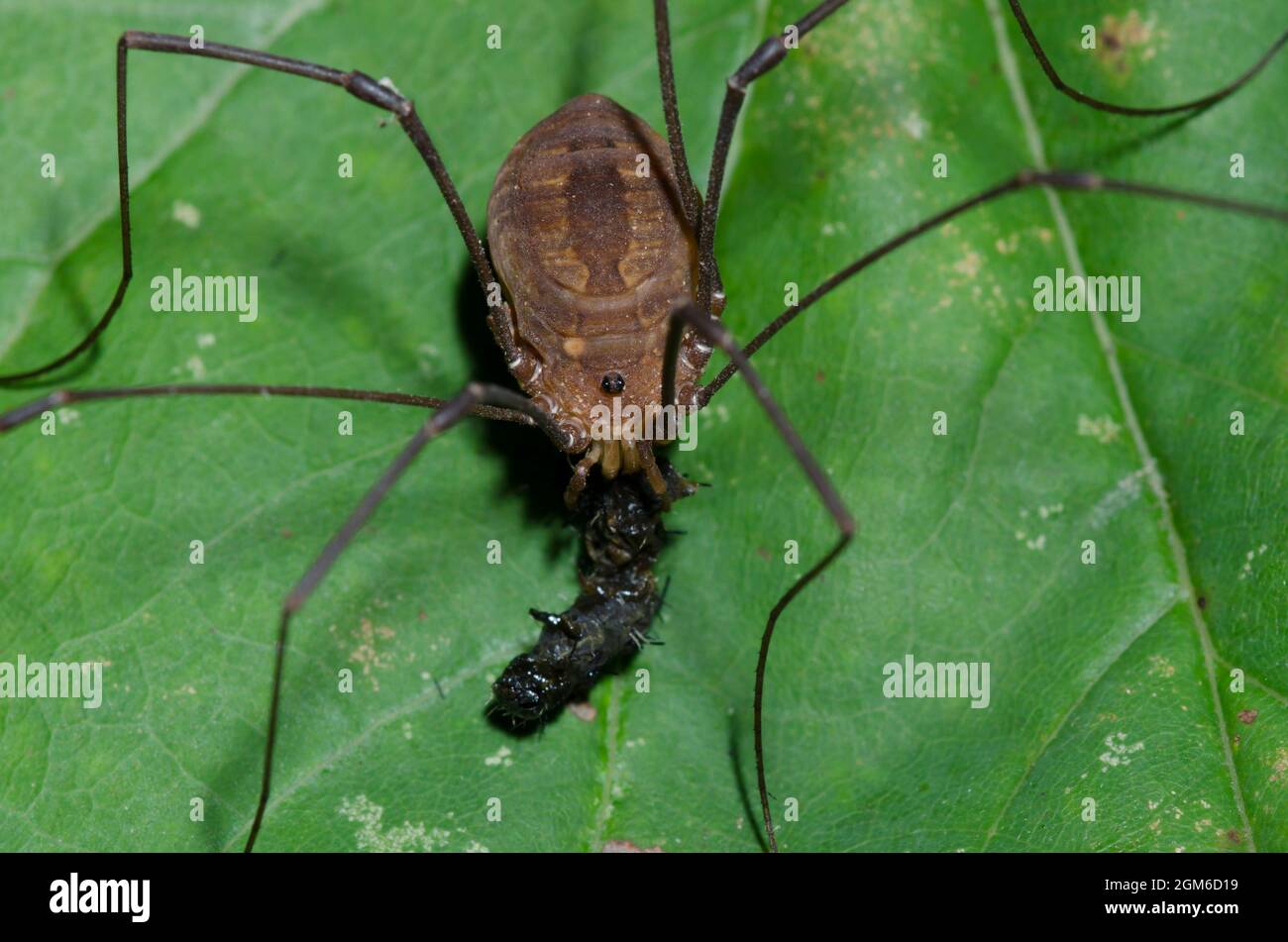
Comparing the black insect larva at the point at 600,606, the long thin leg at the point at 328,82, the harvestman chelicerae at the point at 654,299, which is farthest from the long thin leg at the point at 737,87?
the black insect larva at the point at 600,606

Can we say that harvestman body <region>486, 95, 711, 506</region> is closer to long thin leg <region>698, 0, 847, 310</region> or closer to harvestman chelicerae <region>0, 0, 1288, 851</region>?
harvestman chelicerae <region>0, 0, 1288, 851</region>

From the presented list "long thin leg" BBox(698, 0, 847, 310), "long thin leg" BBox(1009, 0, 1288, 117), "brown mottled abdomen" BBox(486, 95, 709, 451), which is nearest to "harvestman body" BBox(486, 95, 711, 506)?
"brown mottled abdomen" BBox(486, 95, 709, 451)

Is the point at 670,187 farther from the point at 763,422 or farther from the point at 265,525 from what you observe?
the point at 265,525

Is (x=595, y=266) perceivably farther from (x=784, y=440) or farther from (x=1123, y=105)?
(x=1123, y=105)

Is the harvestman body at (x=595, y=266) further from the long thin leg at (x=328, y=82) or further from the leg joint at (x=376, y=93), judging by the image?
the leg joint at (x=376, y=93)

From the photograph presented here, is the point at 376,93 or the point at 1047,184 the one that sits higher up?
the point at 376,93

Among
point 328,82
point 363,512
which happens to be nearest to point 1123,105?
point 328,82
